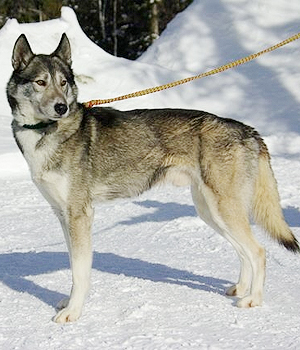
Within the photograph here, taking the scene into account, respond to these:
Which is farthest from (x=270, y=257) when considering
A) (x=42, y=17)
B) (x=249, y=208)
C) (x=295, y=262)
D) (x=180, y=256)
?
(x=42, y=17)

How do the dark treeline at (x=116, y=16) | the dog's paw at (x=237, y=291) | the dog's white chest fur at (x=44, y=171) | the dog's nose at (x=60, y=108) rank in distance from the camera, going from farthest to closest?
1. the dark treeline at (x=116, y=16)
2. the dog's paw at (x=237, y=291)
3. the dog's white chest fur at (x=44, y=171)
4. the dog's nose at (x=60, y=108)

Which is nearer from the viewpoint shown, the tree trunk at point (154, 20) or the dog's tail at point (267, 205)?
the dog's tail at point (267, 205)

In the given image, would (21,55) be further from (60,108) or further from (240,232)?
(240,232)

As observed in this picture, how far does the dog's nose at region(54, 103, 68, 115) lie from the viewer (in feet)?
13.9

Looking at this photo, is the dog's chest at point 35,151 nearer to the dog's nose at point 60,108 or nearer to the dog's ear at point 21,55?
the dog's nose at point 60,108

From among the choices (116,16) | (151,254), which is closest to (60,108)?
(151,254)

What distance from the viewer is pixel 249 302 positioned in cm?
448

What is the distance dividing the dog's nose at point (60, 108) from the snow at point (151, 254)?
1.32 m

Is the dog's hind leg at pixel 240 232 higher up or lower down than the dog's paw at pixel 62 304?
higher up

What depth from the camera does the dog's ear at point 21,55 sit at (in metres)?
4.48

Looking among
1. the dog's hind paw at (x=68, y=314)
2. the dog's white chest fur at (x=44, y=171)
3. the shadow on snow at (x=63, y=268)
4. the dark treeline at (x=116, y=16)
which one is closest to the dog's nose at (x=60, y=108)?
the dog's white chest fur at (x=44, y=171)

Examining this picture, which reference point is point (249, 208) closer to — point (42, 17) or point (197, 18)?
point (197, 18)

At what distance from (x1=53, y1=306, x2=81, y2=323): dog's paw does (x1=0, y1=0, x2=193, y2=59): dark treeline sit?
22.7 meters

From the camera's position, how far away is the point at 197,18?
1577 cm
